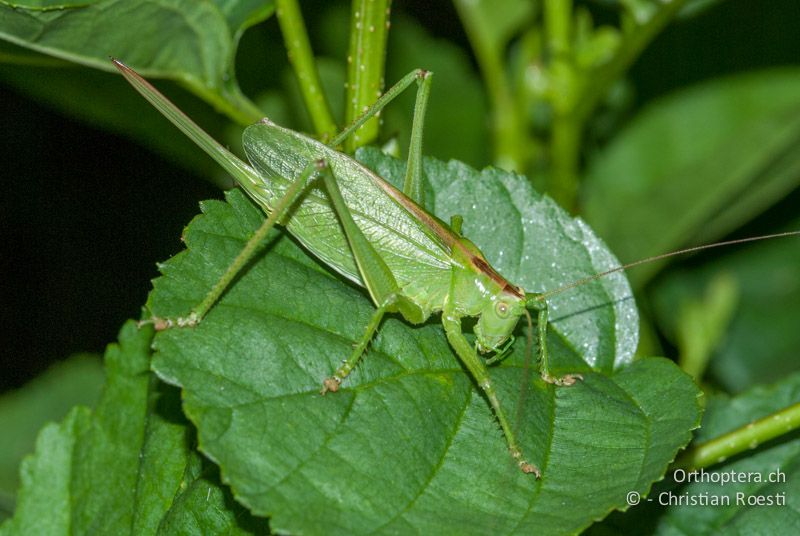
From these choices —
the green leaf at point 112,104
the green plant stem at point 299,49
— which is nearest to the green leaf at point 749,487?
the green plant stem at point 299,49

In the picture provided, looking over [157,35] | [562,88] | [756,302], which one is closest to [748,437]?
[562,88]

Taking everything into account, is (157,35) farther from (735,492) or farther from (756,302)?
(756,302)

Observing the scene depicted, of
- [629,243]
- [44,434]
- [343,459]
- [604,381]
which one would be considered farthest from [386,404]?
[629,243]

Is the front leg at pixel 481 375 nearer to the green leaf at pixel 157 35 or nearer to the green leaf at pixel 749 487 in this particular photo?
the green leaf at pixel 749 487

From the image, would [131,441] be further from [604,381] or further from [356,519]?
[604,381]

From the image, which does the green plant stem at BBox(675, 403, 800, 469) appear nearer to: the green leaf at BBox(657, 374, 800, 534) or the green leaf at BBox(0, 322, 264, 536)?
the green leaf at BBox(657, 374, 800, 534)

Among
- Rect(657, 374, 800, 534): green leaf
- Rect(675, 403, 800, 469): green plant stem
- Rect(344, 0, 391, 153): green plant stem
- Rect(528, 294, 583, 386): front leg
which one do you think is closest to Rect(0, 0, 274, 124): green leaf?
Rect(344, 0, 391, 153): green plant stem
